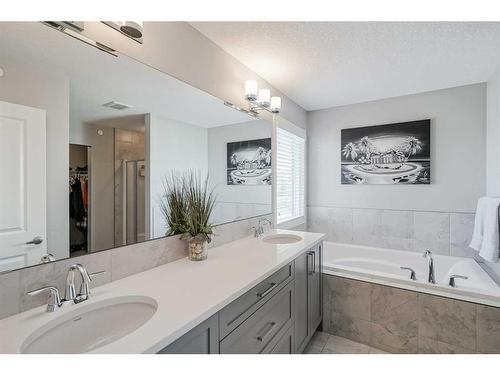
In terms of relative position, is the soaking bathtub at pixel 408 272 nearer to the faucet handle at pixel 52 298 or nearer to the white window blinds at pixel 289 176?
the white window blinds at pixel 289 176

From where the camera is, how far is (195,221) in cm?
150

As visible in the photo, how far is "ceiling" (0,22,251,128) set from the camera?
3.06 feet

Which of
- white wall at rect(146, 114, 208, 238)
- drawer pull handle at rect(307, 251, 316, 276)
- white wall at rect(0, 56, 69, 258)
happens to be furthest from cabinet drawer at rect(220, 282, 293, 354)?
white wall at rect(0, 56, 69, 258)

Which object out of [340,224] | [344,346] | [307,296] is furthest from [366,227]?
[307,296]

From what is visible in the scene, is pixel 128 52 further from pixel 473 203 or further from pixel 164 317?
pixel 473 203

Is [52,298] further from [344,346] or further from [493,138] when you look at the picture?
[493,138]

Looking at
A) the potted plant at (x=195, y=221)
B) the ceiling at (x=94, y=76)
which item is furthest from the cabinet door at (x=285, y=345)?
the ceiling at (x=94, y=76)

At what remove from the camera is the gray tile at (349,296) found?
2072mm

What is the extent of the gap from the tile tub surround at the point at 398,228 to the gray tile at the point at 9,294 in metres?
3.14

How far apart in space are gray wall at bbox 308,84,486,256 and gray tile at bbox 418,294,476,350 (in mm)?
1200

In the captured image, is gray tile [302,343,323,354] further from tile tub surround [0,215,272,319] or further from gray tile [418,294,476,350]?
tile tub surround [0,215,272,319]

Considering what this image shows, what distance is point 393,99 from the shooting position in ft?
9.77

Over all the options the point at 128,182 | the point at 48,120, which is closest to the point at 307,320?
the point at 128,182
